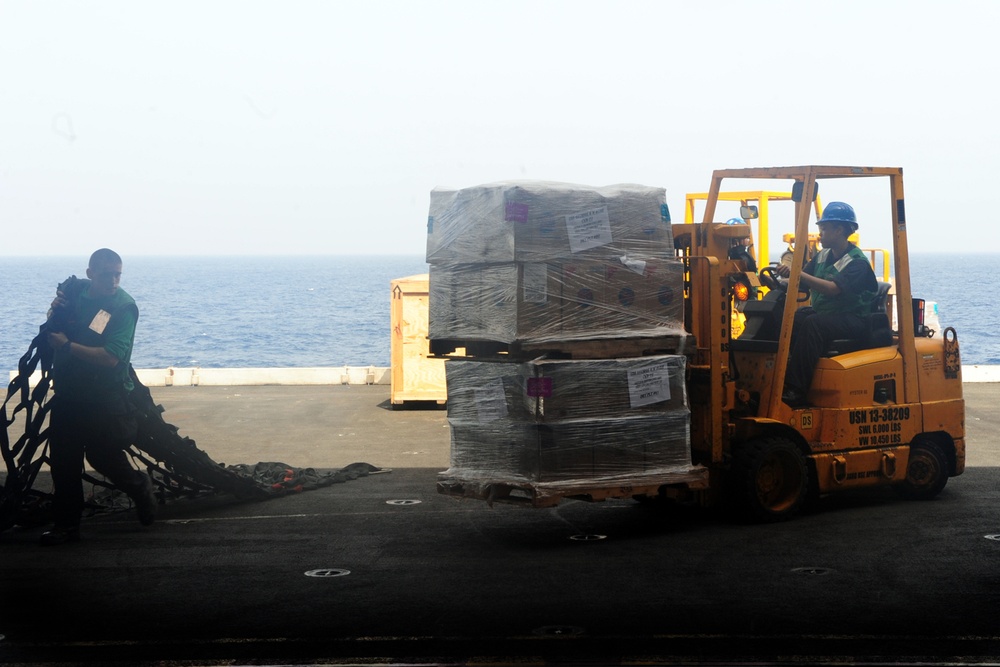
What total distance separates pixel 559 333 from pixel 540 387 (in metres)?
0.40

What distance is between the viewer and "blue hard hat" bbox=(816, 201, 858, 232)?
375 inches

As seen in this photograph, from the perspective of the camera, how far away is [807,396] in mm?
9609

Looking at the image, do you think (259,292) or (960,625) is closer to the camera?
(960,625)

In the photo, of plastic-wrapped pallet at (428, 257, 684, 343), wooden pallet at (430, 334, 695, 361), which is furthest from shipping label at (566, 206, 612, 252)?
wooden pallet at (430, 334, 695, 361)

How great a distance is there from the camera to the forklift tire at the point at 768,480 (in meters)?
8.95

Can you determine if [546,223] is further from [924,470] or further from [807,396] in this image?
[924,470]

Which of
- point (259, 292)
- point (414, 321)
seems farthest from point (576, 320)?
point (259, 292)

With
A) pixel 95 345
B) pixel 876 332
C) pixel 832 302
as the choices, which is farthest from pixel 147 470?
pixel 876 332

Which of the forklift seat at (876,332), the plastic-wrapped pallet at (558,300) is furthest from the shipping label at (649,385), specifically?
the forklift seat at (876,332)

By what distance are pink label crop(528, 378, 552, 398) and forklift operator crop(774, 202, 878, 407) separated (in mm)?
2371

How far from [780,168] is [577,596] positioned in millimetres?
4017

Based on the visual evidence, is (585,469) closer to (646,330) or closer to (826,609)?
(646,330)

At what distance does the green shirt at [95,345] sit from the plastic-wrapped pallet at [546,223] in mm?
2356

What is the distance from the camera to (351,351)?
2191 inches
